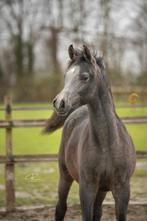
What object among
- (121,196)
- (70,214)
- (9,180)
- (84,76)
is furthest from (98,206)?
(9,180)

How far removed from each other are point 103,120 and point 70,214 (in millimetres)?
2138

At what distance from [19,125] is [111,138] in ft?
8.54

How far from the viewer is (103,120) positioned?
3.70 m

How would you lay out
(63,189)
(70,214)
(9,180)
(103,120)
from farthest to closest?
1. (9,180)
2. (70,214)
3. (63,189)
4. (103,120)

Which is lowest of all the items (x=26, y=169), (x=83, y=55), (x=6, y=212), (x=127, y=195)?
(x=26, y=169)

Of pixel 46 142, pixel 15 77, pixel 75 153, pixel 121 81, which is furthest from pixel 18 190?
pixel 15 77

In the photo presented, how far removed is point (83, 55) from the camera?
139 inches

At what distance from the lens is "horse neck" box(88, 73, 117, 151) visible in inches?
144

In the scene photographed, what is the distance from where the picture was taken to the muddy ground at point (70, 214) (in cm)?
528

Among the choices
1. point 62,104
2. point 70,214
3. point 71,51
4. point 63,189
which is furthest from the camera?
point 70,214

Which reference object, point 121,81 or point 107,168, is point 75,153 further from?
point 121,81

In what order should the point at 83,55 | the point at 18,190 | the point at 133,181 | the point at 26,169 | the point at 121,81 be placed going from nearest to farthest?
the point at 83,55
the point at 18,190
the point at 133,181
the point at 26,169
the point at 121,81

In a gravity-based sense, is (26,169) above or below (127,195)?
below

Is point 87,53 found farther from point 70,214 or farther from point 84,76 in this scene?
point 70,214
